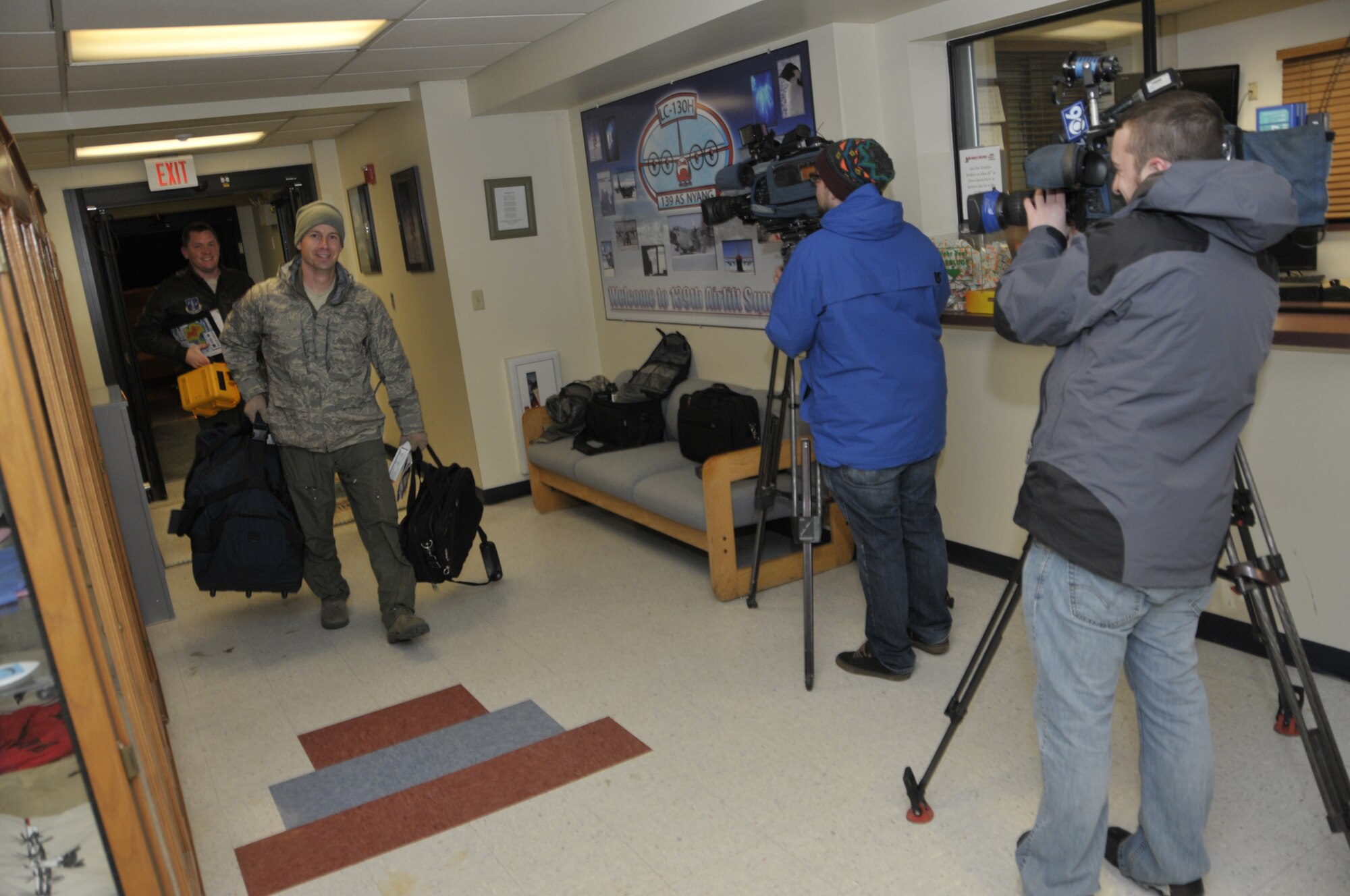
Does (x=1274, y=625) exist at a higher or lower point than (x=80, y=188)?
lower

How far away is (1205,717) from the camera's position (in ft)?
6.45

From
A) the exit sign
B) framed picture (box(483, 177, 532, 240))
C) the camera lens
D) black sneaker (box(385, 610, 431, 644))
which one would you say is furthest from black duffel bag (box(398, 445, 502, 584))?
the exit sign

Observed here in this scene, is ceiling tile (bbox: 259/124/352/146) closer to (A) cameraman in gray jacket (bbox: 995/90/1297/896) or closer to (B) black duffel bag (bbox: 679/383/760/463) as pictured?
(B) black duffel bag (bbox: 679/383/760/463)

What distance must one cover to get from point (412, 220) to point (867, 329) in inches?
150

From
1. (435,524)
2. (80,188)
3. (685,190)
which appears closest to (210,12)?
(435,524)

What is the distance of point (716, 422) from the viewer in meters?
4.39

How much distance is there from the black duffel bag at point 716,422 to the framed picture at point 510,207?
5.92 feet

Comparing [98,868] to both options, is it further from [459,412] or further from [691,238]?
[459,412]

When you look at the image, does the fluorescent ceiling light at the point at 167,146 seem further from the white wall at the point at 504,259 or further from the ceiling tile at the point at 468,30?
the ceiling tile at the point at 468,30

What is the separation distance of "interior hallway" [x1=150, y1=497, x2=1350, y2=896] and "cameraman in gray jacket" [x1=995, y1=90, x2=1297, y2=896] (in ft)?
1.44

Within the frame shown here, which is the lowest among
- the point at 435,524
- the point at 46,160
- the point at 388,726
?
the point at 388,726

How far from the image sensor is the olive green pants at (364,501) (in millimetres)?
3971

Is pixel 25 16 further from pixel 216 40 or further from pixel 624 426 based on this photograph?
pixel 624 426

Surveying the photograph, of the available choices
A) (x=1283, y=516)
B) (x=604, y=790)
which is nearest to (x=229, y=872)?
(x=604, y=790)
